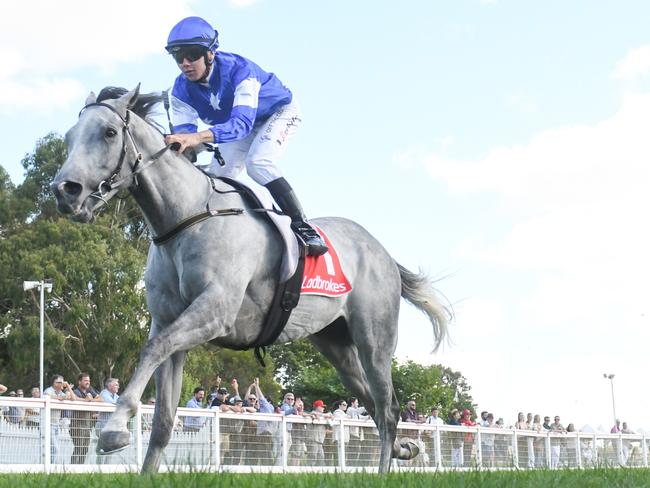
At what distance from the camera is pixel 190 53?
7.38m

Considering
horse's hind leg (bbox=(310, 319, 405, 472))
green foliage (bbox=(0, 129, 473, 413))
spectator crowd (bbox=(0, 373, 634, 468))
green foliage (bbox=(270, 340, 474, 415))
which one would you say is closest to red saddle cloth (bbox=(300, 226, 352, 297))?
horse's hind leg (bbox=(310, 319, 405, 472))

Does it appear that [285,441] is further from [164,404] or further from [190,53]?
[190,53]

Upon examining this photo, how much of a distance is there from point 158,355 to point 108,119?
159cm

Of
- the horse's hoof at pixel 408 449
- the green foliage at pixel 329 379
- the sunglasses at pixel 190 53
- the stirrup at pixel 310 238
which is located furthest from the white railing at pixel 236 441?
the green foliage at pixel 329 379

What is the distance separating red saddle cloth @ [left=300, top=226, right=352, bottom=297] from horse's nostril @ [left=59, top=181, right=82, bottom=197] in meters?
1.90

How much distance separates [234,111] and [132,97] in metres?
0.76

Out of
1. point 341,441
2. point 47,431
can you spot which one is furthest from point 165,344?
point 341,441

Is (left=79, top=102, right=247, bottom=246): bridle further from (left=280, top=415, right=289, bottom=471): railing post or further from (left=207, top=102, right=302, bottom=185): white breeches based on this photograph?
(left=280, top=415, right=289, bottom=471): railing post

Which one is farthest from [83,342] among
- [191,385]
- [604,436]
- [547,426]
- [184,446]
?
[184,446]

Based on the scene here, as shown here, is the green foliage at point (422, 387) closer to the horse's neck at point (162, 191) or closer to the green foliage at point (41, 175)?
the green foliage at point (41, 175)

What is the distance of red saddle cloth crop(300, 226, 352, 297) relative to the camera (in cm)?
770

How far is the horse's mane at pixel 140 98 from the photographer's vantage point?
23.5 feet

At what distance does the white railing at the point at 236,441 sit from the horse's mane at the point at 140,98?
3041mm

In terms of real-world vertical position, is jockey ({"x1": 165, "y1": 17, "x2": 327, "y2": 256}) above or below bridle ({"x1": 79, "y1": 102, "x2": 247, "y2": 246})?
above
